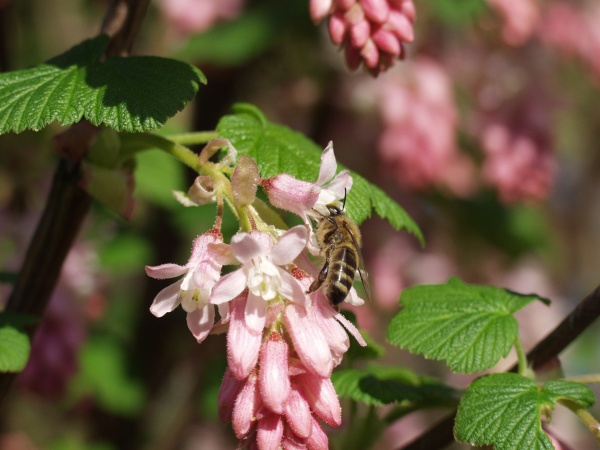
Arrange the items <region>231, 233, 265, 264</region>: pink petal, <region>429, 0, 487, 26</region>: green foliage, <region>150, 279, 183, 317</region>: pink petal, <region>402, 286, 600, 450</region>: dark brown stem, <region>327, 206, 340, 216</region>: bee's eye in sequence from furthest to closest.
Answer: <region>429, 0, 487, 26</region>: green foliage, <region>402, 286, 600, 450</region>: dark brown stem, <region>327, 206, 340, 216</region>: bee's eye, <region>150, 279, 183, 317</region>: pink petal, <region>231, 233, 265, 264</region>: pink petal

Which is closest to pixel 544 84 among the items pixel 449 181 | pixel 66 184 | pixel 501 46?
pixel 501 46

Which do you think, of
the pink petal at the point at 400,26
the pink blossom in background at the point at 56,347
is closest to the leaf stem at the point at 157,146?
the pink petal at the point at 400,26

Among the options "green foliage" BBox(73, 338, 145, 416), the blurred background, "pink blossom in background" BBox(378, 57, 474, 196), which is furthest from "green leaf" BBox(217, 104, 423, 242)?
"green foliage" BBox(73, 338, 145, 416)

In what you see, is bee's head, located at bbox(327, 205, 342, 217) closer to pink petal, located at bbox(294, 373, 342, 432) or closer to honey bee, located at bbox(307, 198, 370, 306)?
honey bee, located at bbox(307, 198, 370, 306)

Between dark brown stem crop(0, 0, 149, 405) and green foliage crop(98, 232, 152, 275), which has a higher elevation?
dark brown stem crop(0, 0, 149, 405)

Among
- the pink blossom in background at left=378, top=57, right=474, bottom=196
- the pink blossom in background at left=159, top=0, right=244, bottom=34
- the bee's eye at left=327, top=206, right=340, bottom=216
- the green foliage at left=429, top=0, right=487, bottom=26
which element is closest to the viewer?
the bee's eye at left=327, top=206, right=340, bottom=216

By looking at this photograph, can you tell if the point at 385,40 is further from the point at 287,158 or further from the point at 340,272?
the point at 340,272

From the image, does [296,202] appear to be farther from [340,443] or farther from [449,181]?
[449,181]

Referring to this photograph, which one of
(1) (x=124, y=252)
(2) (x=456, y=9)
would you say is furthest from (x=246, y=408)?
(1) (x=124, y=252)
